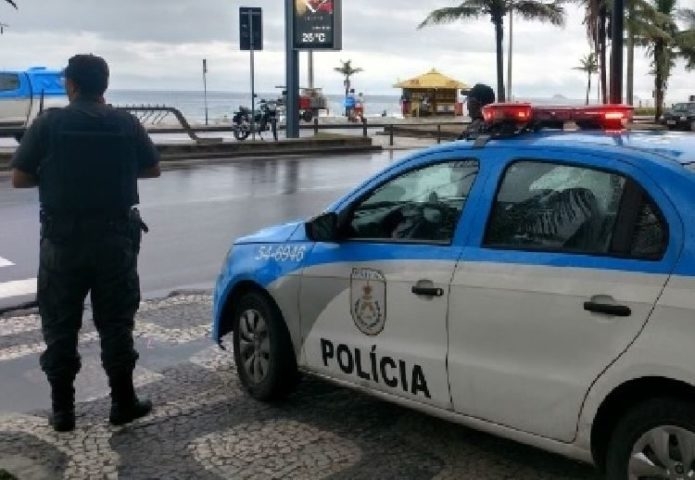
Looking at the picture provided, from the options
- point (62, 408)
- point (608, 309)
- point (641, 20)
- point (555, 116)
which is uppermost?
point (641, 20)

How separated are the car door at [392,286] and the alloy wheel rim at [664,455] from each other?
879 millimetres

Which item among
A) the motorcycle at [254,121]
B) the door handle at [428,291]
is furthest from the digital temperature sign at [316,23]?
the door handle at [428,291]

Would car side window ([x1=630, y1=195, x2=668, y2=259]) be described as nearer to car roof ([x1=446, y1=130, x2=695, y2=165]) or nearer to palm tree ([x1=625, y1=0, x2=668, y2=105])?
car roof ([x1=446, y1=130, x2=695, y2=165])

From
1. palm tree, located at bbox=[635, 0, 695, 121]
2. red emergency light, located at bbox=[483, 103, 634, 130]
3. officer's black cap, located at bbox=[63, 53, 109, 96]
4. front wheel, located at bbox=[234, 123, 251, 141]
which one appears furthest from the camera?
palm tree, located at bbox=[635, 0, 695, 121]

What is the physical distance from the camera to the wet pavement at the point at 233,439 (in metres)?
3.97

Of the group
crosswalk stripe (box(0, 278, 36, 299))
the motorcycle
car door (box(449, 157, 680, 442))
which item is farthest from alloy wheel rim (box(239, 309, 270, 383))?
the motorcycle

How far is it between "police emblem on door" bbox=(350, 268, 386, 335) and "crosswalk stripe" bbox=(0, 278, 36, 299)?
14.1ft

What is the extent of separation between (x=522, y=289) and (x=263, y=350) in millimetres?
1830

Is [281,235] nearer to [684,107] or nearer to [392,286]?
[392,286]

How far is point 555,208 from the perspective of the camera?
11.8 feet

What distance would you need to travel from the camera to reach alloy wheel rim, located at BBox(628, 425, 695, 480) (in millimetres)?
3043

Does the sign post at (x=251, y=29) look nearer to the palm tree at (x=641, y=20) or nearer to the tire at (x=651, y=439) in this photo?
the tire at (x=651, y=439)

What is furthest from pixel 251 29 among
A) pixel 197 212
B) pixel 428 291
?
pixel 428 291

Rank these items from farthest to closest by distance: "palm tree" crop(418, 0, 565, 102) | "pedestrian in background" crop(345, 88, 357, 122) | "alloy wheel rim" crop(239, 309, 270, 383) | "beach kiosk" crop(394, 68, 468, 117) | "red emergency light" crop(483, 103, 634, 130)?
"beach kiosk" crop(394, 68, 468, 117)
"pedestrian in background" crop(345, 88, 357, 122)
"palm tree" crop(418, 0, 565, 102)
"alloy wheel rim" crop(239, 309, 270, 383)
"red emergency light" crop(483, 103, 634, 130)
